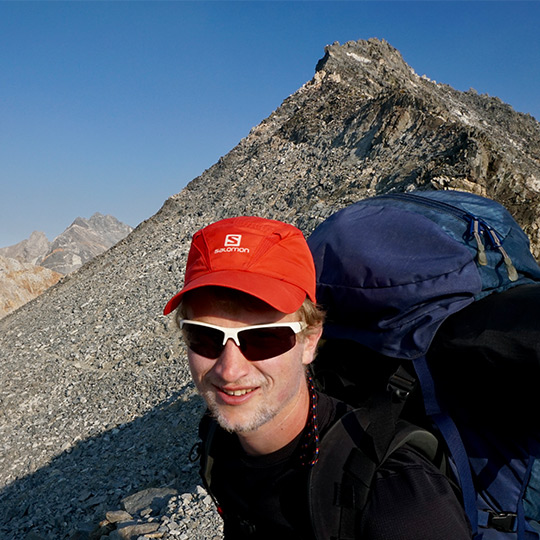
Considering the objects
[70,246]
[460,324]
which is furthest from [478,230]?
[70,246]

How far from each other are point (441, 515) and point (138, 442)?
8.53 metres

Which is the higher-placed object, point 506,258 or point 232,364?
point 506,258

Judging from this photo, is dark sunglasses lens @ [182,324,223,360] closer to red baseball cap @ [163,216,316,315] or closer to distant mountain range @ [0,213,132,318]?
red baseball cap @ [163,216,316,315]

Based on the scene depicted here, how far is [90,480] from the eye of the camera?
8453 mm

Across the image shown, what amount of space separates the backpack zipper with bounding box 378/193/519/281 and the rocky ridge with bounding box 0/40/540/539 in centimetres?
411

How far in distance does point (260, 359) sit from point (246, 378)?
0.34ft

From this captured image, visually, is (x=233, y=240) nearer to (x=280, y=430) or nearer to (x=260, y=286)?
(x=260, y=286)

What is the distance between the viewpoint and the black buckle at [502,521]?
6.33 feet

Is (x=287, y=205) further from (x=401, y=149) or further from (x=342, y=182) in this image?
(x=401, y=149)

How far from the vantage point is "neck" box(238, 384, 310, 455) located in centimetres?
210

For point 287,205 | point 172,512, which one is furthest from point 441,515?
point 287,205

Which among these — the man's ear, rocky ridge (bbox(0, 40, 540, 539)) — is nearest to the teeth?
the man's ear

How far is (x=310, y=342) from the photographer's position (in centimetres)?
229

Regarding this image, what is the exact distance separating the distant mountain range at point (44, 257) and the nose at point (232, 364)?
118 ft
